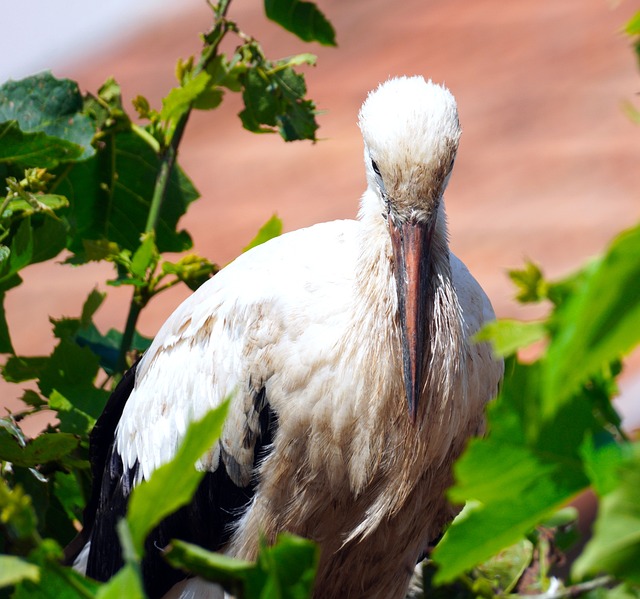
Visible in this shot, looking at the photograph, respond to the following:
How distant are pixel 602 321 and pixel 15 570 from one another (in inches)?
26.3

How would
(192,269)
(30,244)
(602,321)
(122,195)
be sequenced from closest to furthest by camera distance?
(602,321)
(30,244)
(192,269)
(122,195)

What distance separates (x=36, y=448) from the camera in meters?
2.58

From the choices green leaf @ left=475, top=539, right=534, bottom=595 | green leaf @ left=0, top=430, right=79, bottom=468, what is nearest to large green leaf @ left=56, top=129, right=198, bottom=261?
green leaf @ left=0, top=430, right=79, bottom=468

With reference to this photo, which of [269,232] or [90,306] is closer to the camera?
[90,306]

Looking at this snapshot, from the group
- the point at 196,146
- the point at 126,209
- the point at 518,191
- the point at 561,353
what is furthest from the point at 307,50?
the point at 561,353

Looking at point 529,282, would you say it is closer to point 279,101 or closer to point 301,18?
point 279,101

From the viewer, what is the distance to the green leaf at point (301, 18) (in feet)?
10.5

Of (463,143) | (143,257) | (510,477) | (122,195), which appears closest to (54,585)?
(510,477)

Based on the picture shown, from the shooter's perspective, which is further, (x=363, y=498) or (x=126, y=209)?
(x=126, y=209)

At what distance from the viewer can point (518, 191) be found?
10.0m

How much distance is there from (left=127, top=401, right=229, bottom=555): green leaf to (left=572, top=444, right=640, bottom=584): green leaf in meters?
0.41

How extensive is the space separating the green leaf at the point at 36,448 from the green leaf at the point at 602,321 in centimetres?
189

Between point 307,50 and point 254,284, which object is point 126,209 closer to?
point 254,284

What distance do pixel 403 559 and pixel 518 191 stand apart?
7458 millimetres
